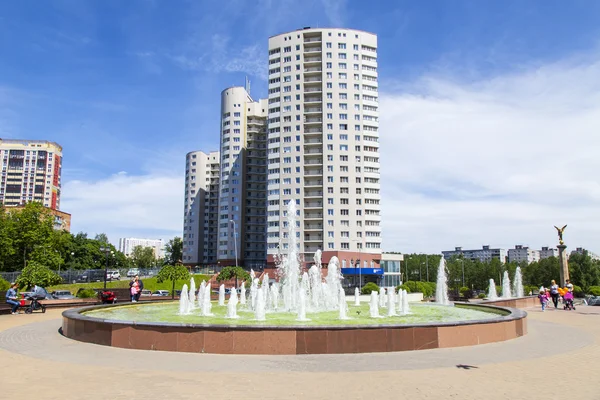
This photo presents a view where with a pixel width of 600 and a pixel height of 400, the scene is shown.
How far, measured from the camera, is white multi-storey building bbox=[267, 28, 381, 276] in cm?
7244

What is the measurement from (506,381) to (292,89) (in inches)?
2880

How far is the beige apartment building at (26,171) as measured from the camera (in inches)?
5408

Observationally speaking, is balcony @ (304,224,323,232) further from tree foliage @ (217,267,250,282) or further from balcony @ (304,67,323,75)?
balcony @ (304,67,323,75)

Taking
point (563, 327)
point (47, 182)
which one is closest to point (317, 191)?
point (563, 327)

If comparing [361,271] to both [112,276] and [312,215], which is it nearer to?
[312,215]

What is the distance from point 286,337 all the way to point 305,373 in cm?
192

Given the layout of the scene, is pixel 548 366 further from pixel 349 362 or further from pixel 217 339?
pixel 217 339

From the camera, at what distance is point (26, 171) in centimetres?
13762

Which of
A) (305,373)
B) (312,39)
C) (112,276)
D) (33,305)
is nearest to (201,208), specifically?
(112,276)

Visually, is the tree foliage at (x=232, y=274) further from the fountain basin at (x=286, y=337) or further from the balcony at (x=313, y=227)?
the fountain basin at (x=286, y=337)

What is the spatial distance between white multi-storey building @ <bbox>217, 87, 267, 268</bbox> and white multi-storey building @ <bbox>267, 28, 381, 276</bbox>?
17438 mm

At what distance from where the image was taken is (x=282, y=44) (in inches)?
3113

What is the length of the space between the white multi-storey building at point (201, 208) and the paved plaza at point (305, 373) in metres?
104

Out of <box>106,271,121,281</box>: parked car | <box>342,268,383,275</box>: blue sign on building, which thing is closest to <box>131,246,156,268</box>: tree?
<box>106,271,121,281</box>: parked car
